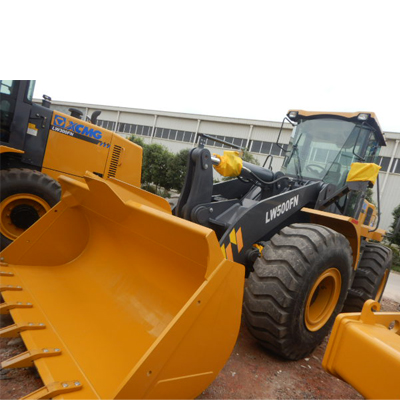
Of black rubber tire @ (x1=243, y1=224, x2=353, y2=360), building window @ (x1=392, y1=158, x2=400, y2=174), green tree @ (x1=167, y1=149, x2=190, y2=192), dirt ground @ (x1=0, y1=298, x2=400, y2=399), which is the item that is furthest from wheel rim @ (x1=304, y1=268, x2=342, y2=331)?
building window @ (x1=392, y1=158, x2=400, y2=174)

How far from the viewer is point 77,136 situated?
5.51 metres

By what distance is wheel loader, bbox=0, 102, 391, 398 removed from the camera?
70.3 inches

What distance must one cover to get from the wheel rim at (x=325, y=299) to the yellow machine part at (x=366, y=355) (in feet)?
4.69

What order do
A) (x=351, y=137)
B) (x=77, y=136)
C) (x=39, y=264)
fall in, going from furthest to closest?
(x=77, y=136), (x=351, y=137), (x=39, y=264)

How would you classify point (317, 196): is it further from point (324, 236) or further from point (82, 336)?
point (82, 336)

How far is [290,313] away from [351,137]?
2724 mm

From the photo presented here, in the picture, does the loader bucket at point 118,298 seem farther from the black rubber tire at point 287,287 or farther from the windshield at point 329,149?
the windshield at point 329,149

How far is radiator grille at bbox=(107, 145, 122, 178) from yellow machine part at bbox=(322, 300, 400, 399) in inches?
209

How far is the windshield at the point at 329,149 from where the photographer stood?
411 centimetres

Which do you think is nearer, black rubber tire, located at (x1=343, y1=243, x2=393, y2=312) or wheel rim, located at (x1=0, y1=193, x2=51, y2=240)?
black rubber tire, located at (x1=343, y1=243, x2=393, y2=312)

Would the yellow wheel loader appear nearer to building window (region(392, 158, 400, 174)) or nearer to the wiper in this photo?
the wiper

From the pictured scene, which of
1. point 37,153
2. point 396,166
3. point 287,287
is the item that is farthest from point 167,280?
point 396,166

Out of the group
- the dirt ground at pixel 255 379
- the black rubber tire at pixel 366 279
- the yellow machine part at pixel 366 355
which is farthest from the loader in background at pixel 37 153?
the black rubber tire at pixel 366 279

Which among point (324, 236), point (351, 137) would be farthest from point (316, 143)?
point (324, 236)
